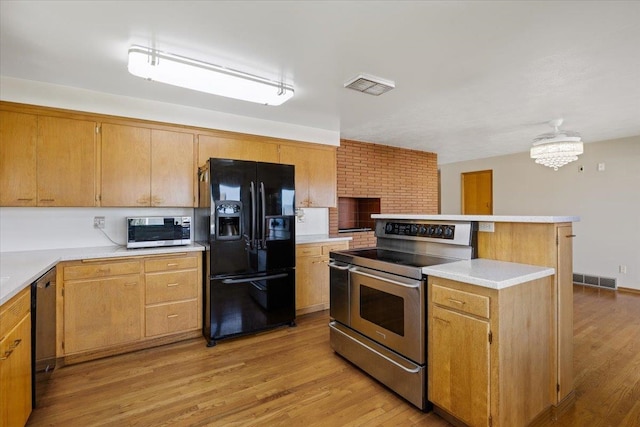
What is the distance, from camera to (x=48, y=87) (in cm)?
275

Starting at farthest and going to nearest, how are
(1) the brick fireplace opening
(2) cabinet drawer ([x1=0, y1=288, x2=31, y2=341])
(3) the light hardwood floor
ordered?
(1) the brick fireplace opening → (3) the light hardwood floor → (2) cabinet drawer ([x1=0, y1=288, x2=31, y2=341])

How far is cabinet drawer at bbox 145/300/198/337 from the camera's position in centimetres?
290

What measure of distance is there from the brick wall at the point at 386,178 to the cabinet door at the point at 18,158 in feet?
11.1

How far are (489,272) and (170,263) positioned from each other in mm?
2707

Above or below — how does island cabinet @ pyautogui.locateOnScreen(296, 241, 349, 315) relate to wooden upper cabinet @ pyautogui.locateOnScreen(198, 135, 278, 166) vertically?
below

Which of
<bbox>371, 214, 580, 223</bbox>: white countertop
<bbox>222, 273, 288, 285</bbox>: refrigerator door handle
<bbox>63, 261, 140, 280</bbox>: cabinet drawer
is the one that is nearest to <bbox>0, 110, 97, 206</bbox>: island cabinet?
<bbox>63, 261, 140, 280</bbox>: cabinet drawer

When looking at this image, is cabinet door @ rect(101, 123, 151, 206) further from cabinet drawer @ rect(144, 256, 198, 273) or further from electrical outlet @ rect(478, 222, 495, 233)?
electrical outlet @ rect(478, 222, 495, 233)

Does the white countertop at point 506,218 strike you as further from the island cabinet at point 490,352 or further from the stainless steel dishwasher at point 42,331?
the stainless steel dishwasher at point 42,331

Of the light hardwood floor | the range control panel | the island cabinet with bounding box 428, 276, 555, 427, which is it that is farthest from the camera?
the range control panel

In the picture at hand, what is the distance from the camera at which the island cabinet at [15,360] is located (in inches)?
58.9

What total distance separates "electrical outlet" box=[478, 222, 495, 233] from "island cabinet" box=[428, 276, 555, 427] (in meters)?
0.44

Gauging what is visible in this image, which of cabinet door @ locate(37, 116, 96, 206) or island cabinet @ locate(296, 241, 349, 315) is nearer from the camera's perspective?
cabinet door @ locate(37, 116, 96, 206)

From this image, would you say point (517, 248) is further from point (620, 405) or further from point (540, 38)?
point (540, 38)

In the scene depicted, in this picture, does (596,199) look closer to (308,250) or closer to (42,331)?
(308,250)
